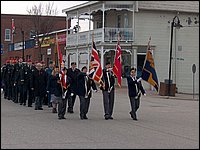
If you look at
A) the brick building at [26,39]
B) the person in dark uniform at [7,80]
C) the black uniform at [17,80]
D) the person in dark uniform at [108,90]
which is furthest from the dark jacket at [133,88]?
the brick building at [26,39]

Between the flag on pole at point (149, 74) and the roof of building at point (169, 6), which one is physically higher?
the roof of building at point (169, 6)

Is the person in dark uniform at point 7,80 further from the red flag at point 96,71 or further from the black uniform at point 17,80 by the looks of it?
the red flag at point 96,71

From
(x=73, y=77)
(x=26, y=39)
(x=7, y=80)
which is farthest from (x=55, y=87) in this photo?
(x=26, y=39)

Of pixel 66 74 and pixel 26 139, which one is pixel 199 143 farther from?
pixel 66 74

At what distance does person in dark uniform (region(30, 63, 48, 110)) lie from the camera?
19.3 m

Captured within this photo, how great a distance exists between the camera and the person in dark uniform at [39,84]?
19312 mm

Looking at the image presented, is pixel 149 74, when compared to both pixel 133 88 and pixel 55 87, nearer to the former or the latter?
pixel 133 88

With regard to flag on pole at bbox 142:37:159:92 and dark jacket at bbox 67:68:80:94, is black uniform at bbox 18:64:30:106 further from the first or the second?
flag on pole at bbox 142:37:159:92

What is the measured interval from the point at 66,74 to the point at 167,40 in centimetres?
2483

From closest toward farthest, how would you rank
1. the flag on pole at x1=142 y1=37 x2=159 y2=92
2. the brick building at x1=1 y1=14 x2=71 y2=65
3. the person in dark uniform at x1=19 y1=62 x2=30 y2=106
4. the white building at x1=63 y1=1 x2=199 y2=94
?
1. the flag on pole at x1=142 y1=37 x2=159 y2=92
2. the person in dark uniform at x1=19 y1=62 x2=30 y2=106
3. the white building at x1=63 y1=1 x2=199 y2=94
4. the brick building at x1=1 y1=14 x2=71 y2=65

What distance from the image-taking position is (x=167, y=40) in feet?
132

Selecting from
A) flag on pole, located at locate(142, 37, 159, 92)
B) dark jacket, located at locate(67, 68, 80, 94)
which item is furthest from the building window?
dark jacket, located at locate(67, 68, 80, 94)

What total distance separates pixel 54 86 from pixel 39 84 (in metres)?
2.30

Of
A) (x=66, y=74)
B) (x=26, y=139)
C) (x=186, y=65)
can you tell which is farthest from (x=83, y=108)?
(x=186, y=65)
